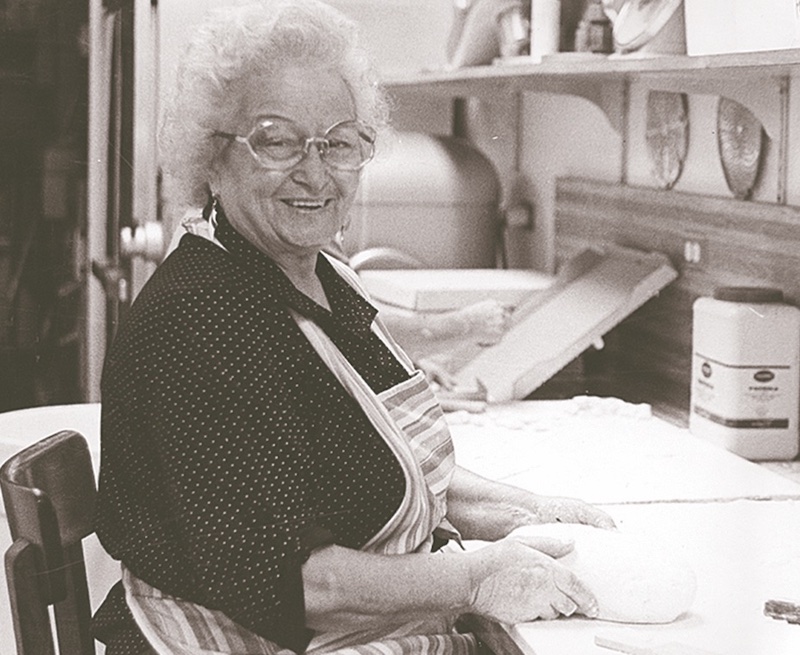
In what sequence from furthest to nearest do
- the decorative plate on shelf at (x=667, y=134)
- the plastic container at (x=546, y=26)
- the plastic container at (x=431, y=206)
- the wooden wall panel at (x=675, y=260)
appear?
the plastic container at (x=431, y=206), the plastic container at (x=546, y=26), the decorative plate on shelf at (x=667, y=134), the wooden wall panel at (x=675, y=260)

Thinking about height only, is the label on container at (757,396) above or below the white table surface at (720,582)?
above

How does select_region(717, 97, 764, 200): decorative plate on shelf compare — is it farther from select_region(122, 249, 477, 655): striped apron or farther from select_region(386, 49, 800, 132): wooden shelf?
select_region(122, 249, 477, 655): striped apron

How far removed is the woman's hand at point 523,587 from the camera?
4.00 ft

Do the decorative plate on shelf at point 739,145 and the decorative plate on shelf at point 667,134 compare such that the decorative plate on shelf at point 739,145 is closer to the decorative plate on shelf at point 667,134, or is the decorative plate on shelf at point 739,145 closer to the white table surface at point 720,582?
the decorative plate on shelf at point 667,134

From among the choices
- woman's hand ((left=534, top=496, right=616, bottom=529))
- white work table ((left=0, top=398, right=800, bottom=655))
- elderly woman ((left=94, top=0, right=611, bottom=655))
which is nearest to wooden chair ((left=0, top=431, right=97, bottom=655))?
elderly woman ((left=94, top=0, right=611, bottom=655))

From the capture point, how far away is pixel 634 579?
1.23m

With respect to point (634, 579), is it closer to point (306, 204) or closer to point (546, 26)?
point (306, 204)

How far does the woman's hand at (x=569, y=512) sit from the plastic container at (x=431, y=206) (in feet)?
5.31

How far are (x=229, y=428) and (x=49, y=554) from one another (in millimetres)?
316

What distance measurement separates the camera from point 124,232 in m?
2.13

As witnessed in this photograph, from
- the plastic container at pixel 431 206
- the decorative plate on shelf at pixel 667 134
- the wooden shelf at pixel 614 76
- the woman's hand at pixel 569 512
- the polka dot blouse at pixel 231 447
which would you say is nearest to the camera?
the polka dot blouse at pixel 231 447

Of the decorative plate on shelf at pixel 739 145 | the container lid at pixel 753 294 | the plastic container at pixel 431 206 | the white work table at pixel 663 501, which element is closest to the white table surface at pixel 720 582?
the white work table at pixel 663 501

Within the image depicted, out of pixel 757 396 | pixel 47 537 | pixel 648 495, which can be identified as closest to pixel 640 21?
pixel 757 396

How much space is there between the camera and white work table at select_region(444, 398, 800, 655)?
119 centimetres
